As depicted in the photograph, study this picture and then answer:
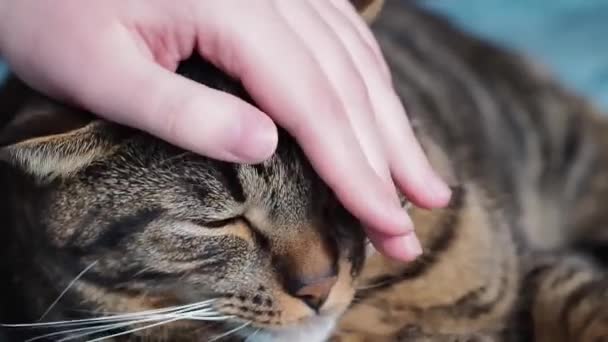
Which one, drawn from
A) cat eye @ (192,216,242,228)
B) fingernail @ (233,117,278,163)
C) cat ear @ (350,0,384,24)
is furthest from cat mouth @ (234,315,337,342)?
cat ear @ (350,0,384,24)

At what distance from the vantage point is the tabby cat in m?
0.85

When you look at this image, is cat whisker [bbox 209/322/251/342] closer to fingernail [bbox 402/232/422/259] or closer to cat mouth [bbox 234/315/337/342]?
cat mouth [bbox 234/315/337/342]

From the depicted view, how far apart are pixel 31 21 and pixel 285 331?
37 centimetres

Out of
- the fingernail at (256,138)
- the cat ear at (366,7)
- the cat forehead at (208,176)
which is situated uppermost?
the fingernail at (256,138)

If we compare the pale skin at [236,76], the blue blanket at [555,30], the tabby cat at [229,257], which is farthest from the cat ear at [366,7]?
the blue blanket at [555,30]

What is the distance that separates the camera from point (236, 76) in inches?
32.5

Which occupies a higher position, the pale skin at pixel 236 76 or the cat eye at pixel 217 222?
the pale skin at pixel 236 76

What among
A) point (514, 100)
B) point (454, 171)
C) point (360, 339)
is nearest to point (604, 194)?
point (514, 100)

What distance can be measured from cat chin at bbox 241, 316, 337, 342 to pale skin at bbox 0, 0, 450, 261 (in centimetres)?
11

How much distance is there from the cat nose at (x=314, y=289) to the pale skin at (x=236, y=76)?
0.20 ft

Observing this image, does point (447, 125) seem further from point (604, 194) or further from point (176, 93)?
point (176, 93)

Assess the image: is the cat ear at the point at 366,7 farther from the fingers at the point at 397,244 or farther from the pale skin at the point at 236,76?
the fingers at the point at 397,244

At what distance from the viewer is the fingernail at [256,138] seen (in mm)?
740

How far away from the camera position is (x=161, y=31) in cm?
82
